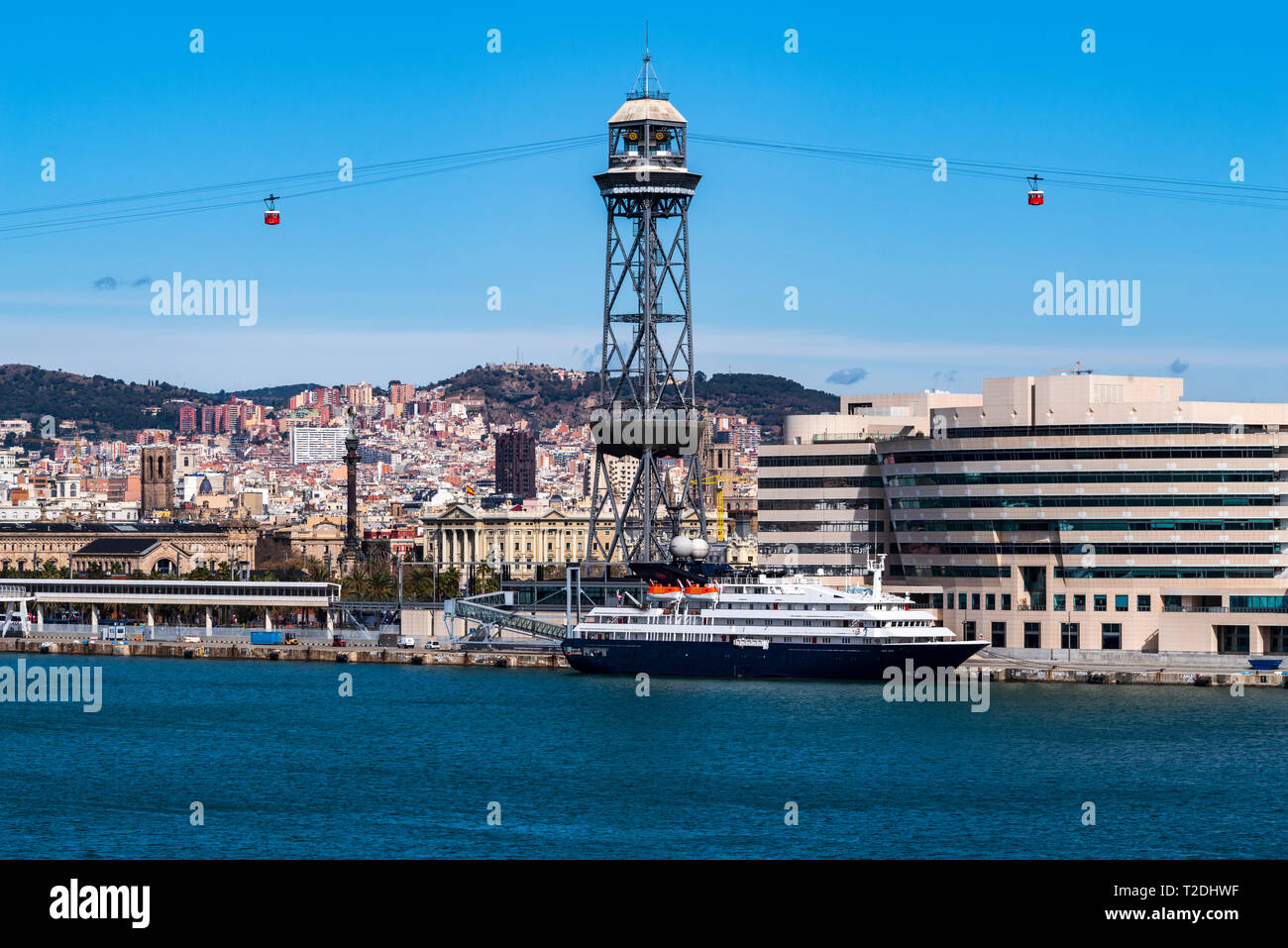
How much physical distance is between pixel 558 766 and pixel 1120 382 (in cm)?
4025

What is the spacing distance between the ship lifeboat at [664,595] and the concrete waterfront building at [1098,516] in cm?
1191

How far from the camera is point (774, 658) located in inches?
2660

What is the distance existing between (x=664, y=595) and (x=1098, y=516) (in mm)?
17519

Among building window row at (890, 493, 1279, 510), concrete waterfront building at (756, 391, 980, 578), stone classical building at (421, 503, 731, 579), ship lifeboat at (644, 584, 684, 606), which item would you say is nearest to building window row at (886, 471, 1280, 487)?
building window row at (890, 493, 1279, 510)

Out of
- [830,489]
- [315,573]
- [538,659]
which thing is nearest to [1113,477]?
[830,489]

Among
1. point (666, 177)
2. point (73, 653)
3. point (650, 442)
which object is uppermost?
point (666, 177)

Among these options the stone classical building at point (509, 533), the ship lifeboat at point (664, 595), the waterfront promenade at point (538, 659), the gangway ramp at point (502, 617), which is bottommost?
the waterfront promenade at point (538, 659)

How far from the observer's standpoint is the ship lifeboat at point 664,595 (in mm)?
72750

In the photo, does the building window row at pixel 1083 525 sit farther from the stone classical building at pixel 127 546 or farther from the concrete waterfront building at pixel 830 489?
the stone classical building at pixel 127 546

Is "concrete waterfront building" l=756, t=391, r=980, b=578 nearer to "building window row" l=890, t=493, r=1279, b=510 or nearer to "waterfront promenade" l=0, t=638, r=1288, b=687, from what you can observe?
"building window row" l=890, t=493, r=1279, b=510

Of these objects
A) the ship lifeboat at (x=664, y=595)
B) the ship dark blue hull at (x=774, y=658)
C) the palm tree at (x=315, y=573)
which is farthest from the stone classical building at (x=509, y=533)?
the ship dark blue hull at (x=774, y=658)

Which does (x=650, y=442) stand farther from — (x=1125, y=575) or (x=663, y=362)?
(x=1125, y=575)

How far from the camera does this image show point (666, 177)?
8512cm
